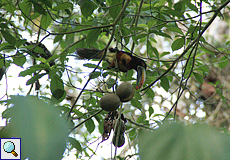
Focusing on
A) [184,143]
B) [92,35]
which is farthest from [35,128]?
[92,35]

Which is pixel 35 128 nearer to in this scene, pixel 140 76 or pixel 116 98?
pixel 116 98

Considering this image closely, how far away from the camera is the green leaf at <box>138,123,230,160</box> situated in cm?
19

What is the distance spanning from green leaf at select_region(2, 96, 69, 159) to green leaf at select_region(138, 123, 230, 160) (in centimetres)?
7

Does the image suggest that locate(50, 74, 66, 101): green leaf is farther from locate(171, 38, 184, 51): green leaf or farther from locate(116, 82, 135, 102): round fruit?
locate(171, 38, 184, 51): green leaf

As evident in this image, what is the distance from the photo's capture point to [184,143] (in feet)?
0.65

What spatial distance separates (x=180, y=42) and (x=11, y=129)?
1.42 meters

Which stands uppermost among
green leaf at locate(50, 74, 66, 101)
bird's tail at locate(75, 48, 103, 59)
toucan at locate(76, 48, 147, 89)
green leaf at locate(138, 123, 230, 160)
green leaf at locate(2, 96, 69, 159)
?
bird's tail at locate(75, 48, 103, 59)

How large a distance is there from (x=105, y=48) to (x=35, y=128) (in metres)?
0.96

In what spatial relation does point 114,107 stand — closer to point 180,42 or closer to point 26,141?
point 180,42

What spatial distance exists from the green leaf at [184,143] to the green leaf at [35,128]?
2.8 inches

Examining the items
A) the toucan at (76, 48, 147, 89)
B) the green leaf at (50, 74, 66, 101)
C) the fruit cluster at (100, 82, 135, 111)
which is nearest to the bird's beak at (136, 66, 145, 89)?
the toucan at (76, 48, 147, 89)

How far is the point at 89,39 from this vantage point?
1.30 meters

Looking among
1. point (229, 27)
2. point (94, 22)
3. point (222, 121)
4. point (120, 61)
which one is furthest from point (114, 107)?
point (229, 27)

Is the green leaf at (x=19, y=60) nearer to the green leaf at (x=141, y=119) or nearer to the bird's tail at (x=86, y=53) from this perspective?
the bird's tail at (x=86, y=53)
